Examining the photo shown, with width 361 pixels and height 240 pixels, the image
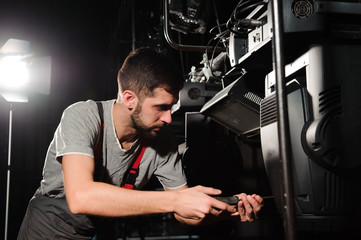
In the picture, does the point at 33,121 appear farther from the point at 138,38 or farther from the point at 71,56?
the point at 138,38

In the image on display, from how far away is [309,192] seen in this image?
0.91 meters

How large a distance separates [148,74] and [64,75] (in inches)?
146

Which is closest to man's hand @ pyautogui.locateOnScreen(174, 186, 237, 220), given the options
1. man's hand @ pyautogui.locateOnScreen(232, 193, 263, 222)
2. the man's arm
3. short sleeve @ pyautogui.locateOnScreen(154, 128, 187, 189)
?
the man's arm

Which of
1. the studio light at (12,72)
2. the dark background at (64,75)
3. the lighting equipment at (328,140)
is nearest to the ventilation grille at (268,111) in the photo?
the lighting equipment at (328,140)

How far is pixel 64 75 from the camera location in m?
4.84

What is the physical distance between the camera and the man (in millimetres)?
1286

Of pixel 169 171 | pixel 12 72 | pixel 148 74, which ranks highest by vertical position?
pixel 12 72

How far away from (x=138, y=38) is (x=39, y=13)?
76.2 inches

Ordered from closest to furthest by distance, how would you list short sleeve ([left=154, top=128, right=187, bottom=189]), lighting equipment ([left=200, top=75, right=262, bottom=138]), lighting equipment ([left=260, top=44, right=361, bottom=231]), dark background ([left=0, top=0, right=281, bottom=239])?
lighting equipment ([left=260, top=44, right=361, bottom=231]) < lighting equipment ([left=200, top=75, right=262, bottom=138]) < short sleeve ([left=154, top=128, right=187, bottom=189]) < dark background ([left=0, top=0, right=281, bottom=239])

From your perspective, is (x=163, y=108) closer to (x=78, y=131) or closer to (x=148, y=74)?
(x=148, y=74)

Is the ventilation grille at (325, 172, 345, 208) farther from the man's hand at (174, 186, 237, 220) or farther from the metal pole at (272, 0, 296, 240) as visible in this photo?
the metal pole at (272, 0, 296, 240)

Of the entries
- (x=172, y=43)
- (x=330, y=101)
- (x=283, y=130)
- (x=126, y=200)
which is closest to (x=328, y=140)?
(x=330, y=101)

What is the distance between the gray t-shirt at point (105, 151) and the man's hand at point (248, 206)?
0.47 meters

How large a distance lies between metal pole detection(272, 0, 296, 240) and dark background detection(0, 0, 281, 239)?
329 centimetres
